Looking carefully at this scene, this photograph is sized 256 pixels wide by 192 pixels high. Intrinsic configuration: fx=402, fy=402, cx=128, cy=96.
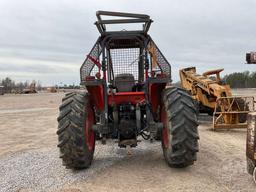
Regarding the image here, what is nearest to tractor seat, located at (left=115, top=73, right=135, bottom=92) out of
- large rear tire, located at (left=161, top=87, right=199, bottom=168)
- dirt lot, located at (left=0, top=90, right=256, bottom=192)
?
large rear tire, located at (left=161, top=87, right=199, bottom=168)

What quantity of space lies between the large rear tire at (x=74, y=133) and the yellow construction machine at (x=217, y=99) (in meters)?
6.09

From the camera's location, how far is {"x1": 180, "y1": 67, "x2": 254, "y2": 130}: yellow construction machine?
489 inches

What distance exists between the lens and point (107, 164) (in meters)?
7.43

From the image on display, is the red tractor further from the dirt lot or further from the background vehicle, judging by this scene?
the background vehicle

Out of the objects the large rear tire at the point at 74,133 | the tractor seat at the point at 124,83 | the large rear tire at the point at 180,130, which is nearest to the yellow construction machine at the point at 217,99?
the tractor seat at the point at 124,83

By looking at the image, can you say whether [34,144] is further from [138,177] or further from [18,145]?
[138,177]

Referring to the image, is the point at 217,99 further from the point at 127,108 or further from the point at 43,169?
the point at 43,169

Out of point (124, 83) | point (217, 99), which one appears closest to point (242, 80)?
point (217, 99)

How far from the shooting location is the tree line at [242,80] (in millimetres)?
96188

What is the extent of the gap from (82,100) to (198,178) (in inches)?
96.4

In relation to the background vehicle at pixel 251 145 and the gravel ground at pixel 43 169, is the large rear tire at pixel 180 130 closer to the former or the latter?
the background vehicle at pixel 251 145

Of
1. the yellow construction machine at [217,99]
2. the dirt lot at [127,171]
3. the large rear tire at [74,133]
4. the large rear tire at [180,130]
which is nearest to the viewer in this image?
the dirt lot at [127,171]

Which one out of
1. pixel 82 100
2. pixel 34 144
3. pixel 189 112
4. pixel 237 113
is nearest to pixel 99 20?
pixel 82 100

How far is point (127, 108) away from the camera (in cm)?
742
